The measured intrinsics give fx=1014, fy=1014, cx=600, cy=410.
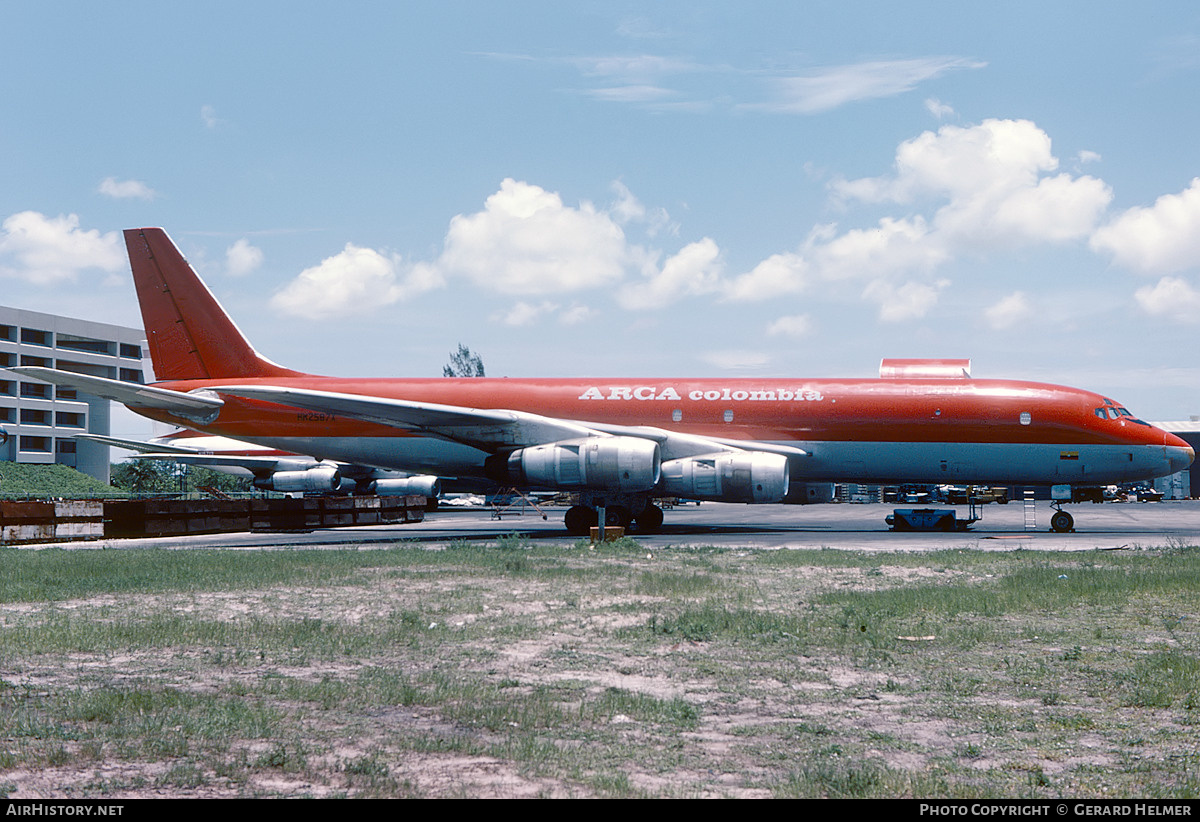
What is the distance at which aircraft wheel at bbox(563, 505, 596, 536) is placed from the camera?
29.5m

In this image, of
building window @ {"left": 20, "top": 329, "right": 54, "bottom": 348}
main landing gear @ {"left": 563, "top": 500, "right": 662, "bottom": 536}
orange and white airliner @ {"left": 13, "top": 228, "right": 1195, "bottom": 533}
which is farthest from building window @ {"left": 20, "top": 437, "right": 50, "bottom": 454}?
main landing gear @ {"left": 563, "top": 500, "right": 662, "bottom": 536}

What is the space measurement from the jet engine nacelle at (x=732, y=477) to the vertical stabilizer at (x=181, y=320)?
1435cm

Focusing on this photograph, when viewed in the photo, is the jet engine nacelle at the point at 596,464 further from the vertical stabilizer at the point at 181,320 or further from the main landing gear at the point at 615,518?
the vertical stabilizer at the point at 181,320

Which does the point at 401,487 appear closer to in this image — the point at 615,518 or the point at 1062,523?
the point at 615,518

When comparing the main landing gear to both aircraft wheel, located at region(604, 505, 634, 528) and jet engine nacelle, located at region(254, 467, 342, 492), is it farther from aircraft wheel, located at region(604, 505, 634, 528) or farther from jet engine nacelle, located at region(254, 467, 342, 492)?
→ jet engine nacelle, located at region(254, 467, 342, 492)

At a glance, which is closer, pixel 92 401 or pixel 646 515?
pixel 646 515

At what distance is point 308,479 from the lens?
149 feet

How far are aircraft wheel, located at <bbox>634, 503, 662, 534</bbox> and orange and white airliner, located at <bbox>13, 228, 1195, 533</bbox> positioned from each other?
4 cm
